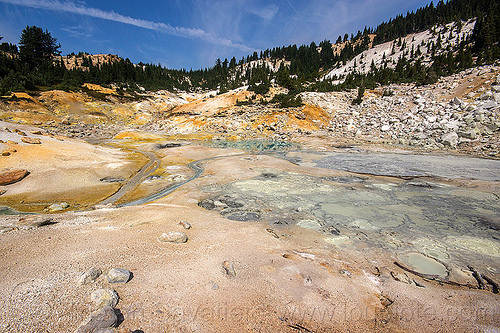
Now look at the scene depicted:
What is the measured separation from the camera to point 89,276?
168 inches

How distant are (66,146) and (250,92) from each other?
45274 mm

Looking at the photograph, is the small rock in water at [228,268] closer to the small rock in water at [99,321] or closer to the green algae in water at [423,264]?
the small rock in water at [99,321]

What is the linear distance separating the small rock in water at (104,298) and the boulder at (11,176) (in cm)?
1632

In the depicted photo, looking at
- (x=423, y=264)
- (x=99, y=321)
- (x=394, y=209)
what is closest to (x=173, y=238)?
(x=99, y=321)

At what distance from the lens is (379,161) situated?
20031mm

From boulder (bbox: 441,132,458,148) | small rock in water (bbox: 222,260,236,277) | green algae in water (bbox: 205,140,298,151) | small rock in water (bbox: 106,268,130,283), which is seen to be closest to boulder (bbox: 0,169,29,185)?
small rock in water (bbox: 106,268,130,283)

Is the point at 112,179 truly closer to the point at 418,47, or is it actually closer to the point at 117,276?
the point at 117,276

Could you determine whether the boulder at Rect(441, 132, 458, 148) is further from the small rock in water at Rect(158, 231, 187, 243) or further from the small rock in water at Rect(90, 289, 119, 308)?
the small rock in water at Rect(90, 289, 119, 308)

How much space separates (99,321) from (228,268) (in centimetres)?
263

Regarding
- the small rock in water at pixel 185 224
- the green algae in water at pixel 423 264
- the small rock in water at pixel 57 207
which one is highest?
the small rock in water at pixel 185 224

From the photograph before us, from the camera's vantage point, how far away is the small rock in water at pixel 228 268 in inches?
201

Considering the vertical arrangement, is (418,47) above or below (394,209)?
above

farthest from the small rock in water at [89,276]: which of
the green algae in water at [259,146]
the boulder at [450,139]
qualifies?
the boulder at [450,139]

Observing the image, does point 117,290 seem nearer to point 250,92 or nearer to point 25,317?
point 25,317
